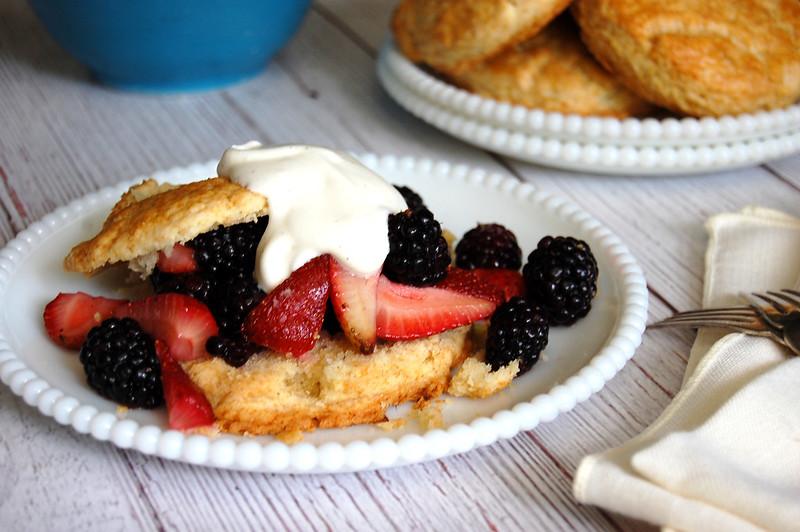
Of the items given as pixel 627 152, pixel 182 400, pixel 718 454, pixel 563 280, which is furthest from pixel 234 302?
pixel 627 152

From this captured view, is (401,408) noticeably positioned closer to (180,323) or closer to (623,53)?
(180,323)

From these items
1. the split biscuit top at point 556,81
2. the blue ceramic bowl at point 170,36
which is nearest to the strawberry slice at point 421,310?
the split biscuit top at point 556,81

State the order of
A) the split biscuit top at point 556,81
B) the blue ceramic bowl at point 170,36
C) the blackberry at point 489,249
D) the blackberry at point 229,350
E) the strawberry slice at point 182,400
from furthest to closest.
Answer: the blue ceramic bowl at point 170,36, the split biscuit top at point 556,81, the blackberry at point 489,249, the blackberry at point 229,350, the strawberry slice at point 182,400

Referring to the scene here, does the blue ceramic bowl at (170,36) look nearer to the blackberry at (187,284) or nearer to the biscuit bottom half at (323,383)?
the blackberry at (187,284)

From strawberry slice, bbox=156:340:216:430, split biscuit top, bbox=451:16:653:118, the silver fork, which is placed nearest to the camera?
strawberry slice, bbox=156:340:216:430

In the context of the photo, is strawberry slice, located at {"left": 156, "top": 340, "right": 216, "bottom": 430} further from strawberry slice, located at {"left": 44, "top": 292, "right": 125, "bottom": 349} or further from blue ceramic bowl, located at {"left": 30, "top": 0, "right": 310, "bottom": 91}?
blue ceramic bowl, located at {"left": 30, "top": 0, "right": 310, "bottom": 91}

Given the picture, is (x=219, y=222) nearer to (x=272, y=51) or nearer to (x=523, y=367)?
(x=523, y=367)

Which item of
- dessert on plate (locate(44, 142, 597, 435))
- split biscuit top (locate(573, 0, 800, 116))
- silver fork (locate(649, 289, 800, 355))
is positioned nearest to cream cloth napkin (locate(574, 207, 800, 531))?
silver fork (locate(649, 289, 800, 355))
